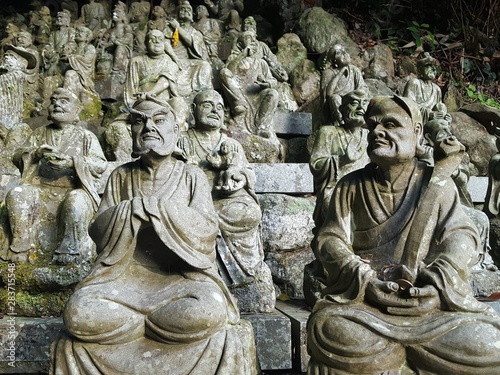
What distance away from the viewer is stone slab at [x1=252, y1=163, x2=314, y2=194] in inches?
329

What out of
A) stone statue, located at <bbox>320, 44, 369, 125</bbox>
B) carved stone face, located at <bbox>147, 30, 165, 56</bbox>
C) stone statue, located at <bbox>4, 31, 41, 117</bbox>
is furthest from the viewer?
stone statue, located at <bbox>4, 31, 41, 117</bbox>

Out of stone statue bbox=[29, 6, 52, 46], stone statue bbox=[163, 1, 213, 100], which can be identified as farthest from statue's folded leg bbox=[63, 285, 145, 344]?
stone statue bbox=[29, 6, 52, 46]

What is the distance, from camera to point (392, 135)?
4402 mm

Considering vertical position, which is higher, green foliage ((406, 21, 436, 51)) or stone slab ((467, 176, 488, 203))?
green foliage ((406, 21, 436, 51))

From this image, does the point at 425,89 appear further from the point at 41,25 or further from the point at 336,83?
the point at 41,25

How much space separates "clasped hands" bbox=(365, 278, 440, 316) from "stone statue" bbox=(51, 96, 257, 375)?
2.84 ft

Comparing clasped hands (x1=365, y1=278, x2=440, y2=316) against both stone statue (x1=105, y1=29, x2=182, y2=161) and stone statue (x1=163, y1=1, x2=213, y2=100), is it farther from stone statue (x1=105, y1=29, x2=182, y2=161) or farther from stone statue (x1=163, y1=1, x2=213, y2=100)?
stone statue (x1=163, y1=1, x2=213, y2=100)

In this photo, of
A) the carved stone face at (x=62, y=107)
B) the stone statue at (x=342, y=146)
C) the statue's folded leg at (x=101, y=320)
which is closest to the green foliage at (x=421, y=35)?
the stone statue at (x=342, y=146)

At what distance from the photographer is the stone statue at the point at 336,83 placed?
30.6 ft

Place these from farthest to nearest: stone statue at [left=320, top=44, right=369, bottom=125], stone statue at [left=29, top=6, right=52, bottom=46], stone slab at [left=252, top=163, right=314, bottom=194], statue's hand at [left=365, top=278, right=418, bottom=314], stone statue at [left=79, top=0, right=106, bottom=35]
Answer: stone statue at [left=79, top=0, right=106, bottom=35], stone statue at [left=29, top=6, right=52, bottom=46], stone statue at [left=320, top=44, right=369, bottom=125], stone slab at [left=252, top=163, right=314, bottom=194], statue's hand at [left=365, top=278, right=418, bottom=314]

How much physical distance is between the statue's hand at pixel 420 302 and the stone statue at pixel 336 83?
17.6 feet

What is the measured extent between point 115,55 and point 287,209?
279 inches

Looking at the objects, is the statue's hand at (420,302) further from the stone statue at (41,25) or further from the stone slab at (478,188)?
the stone statue at (41,25)

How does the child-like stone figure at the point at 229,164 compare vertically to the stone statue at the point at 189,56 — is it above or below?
below
